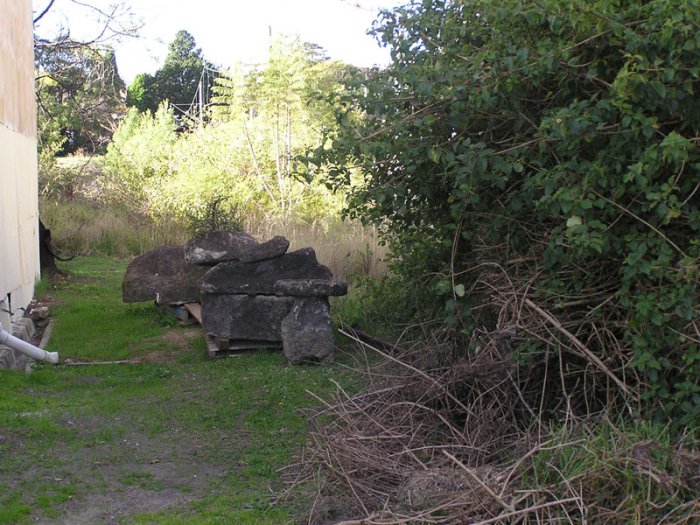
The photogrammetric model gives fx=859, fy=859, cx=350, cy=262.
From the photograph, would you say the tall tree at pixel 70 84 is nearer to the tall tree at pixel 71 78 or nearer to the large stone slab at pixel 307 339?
the tall tree at pixel 71 78

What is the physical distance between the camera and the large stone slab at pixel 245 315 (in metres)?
9.07

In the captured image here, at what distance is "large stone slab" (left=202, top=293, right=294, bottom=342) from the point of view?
29.8 feet

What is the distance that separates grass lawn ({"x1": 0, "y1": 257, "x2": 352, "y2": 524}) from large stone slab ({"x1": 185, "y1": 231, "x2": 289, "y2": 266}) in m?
0.97

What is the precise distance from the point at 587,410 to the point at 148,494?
2.66m

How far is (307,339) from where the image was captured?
8484 mm

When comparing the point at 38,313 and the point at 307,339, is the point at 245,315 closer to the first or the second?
the point at 307,339

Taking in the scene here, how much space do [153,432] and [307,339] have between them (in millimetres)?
2322

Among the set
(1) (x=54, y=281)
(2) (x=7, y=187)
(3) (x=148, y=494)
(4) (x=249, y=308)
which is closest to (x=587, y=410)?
(3) (x=148, y=494)

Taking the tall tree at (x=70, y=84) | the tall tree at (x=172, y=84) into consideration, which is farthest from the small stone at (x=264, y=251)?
the tall tree at (x=172, y=84)

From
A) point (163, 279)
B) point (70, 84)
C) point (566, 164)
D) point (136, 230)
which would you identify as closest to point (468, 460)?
point (566, 164)

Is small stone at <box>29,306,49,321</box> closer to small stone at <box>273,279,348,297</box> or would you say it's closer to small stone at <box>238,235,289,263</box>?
small stone at <box>238,235,289,263</box>

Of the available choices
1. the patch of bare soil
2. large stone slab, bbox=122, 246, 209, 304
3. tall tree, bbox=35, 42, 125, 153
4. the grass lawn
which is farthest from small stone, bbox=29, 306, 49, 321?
tall tree, bbox=35, 42, 125, 153

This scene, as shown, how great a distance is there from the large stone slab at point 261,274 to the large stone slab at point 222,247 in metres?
0.15

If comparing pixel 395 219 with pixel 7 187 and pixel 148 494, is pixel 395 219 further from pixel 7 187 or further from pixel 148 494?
pixel 7 187
